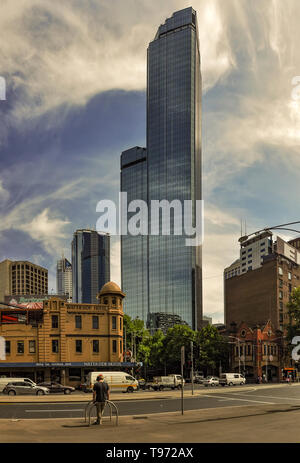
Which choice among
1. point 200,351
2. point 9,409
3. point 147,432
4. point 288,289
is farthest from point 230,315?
point 147,432

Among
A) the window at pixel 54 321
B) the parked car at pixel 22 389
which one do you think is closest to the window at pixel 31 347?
the window at pixel 54 321

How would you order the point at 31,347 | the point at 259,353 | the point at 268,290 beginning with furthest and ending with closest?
1. the point at 268,290
2. the point at 259,353
3. the point at 31,347

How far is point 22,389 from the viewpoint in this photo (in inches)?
1794

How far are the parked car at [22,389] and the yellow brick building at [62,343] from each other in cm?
1780

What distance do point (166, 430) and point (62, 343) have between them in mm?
50966

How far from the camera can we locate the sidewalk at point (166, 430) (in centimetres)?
1485

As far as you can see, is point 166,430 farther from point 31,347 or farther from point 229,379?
point 229,379

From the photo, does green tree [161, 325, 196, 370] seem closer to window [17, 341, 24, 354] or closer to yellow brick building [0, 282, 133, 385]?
yellow brick building [0, 282, 133, 385]

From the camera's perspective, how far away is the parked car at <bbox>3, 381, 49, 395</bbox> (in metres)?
45.0

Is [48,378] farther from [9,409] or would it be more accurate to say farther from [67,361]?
[9,409]

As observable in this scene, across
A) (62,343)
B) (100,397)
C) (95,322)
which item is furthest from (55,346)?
(100,397)

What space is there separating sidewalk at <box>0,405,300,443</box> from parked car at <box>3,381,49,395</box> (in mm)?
26372

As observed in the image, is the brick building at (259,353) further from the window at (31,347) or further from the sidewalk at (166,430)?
the sidewalk at (166,430)
